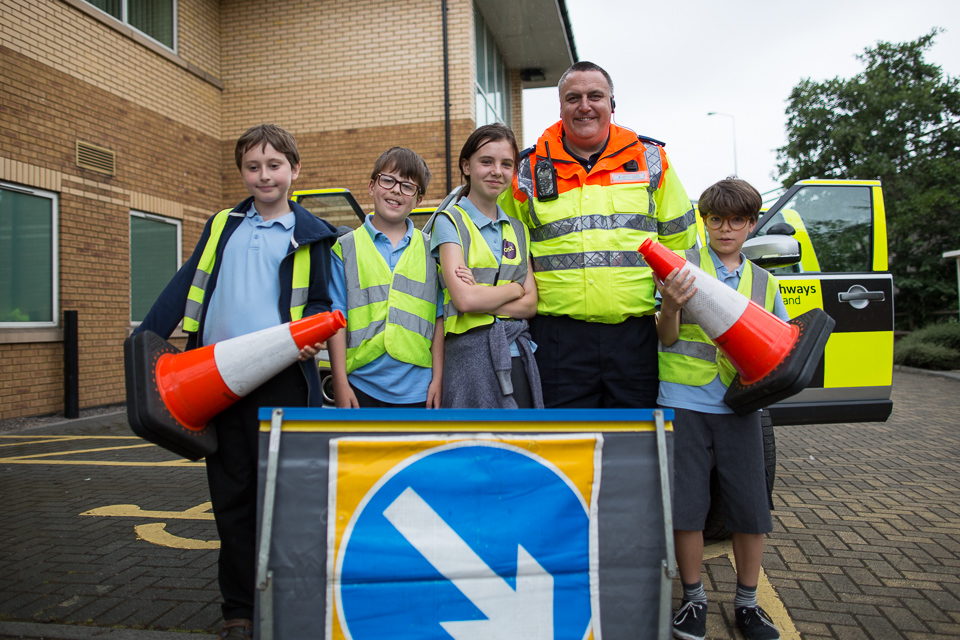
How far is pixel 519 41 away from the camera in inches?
535

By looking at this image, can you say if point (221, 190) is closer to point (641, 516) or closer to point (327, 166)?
point (327, 166)

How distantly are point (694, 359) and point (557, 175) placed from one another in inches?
37.3

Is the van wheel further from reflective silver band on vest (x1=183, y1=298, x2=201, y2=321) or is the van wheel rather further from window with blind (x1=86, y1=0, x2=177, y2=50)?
window with blind (x1=86, y1=0, x2=177, y2=50)

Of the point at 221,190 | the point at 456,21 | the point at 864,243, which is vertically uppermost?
the point at 456,21

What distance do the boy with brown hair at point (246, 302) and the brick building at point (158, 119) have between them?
6390mm

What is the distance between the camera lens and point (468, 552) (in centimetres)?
166

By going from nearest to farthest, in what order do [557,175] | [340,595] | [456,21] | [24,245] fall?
[340,595], [557,175], [24,245], [456,21]

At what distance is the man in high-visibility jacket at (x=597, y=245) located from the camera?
2.49 m

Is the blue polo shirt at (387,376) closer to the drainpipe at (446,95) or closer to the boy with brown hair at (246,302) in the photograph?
the boy with brown hair at (246,302)

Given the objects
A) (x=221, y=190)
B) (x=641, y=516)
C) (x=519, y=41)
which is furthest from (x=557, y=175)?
(x=519, y=41)

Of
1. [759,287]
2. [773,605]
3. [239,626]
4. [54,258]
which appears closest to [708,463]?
[759,287]

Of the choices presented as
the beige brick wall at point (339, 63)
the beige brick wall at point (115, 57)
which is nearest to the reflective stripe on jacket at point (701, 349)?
the beige brick wall at point (339, 63)

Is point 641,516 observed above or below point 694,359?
below

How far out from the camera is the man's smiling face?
2537mm
